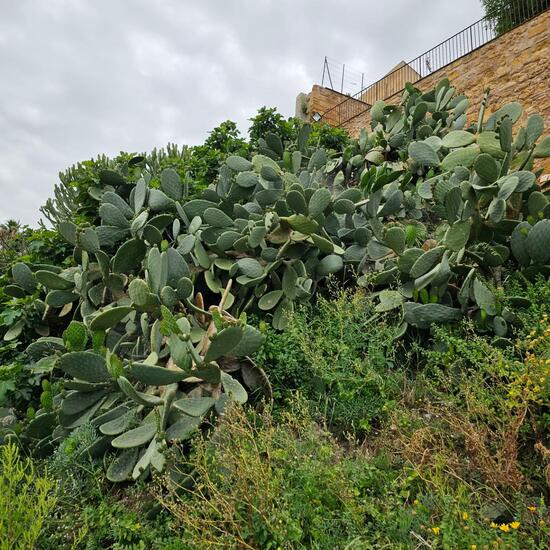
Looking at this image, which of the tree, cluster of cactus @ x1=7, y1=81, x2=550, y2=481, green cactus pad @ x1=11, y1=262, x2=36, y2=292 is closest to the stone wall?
the tree

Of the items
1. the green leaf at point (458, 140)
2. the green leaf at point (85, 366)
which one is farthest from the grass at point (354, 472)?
the green leaf at point (458, 140)

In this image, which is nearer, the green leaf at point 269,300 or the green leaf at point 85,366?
the green leaf at point 85,366

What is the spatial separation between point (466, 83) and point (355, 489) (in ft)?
27.2

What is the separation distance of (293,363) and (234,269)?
2.40ft

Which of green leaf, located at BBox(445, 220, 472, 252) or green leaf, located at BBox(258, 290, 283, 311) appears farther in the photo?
green leaf, located at BBox(258, 290, 283, 311)

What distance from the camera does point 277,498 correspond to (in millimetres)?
1392

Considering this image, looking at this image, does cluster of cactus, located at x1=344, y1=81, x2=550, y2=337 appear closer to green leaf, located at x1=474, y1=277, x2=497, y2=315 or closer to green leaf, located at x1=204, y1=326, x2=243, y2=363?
green leaf, located at x1=474, y1=277, x2=497, y2=315

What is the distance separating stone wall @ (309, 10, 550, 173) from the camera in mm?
6551

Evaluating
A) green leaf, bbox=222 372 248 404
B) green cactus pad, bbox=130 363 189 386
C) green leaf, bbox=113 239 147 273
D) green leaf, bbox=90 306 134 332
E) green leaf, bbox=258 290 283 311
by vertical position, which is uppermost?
green leaf, bbox=113 239 147 273

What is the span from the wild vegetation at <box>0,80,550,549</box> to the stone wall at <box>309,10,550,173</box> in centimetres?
403

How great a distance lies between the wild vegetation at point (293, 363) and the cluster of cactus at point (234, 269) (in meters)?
0.01

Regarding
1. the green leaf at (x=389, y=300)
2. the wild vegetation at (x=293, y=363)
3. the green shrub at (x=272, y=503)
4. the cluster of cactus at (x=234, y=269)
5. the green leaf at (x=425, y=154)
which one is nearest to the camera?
the green shrub at (x=272, y=503)

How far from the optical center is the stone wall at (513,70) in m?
6.55

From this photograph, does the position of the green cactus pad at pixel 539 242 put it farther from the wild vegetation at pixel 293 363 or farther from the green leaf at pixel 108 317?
the green leaf at pixel 108 317
